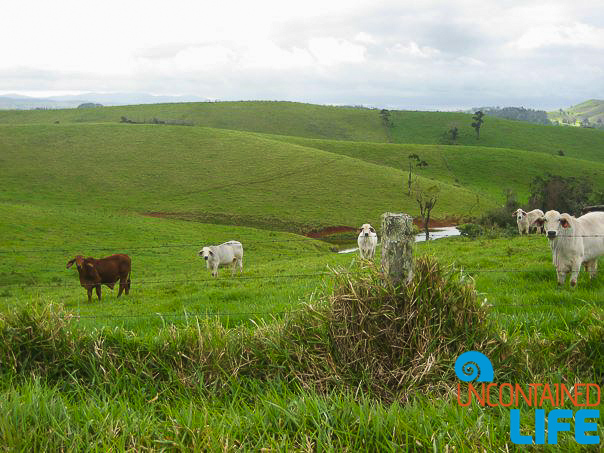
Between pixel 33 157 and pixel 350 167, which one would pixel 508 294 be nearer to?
pixel 350 167

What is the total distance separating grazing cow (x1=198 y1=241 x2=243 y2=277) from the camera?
2342 cm

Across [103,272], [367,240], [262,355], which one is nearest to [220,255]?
[367,240]

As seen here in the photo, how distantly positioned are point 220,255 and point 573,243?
638 inches

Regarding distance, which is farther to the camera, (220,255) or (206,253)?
(220,255)

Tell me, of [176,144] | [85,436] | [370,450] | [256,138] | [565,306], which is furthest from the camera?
[256,138]

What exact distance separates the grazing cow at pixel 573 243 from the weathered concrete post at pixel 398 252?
630cm

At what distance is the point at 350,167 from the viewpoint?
77.2 metres

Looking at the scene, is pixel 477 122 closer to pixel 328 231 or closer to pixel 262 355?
pixel 328 231

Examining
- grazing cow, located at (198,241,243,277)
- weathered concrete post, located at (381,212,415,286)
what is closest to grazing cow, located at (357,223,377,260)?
grazing cow, located at (198,241,243,277)

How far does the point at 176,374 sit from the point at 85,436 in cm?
150

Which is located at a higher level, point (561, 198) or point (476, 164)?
point (476, 164)

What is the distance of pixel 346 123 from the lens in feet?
454

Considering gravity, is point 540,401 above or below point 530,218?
above

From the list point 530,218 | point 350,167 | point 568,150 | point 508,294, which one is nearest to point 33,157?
point 350,167
